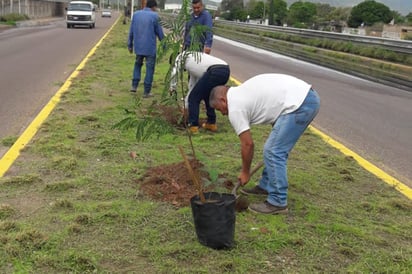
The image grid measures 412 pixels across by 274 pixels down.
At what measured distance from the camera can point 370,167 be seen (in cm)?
616

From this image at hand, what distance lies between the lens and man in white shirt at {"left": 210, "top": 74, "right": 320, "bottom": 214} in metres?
4.18

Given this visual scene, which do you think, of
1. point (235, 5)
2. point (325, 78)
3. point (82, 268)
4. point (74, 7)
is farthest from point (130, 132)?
point (235, 5)

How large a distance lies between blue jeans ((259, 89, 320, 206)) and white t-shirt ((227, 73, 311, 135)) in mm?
61

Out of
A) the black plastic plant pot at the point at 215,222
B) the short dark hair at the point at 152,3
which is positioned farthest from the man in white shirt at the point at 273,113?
the short dark hair at the point at 152,3

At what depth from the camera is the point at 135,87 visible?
992 centimetres

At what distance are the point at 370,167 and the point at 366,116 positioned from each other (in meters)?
3.92

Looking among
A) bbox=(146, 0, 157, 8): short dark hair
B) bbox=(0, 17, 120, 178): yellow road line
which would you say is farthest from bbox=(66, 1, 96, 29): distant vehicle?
bbox=(146, 0, 157, 8): short dark hair

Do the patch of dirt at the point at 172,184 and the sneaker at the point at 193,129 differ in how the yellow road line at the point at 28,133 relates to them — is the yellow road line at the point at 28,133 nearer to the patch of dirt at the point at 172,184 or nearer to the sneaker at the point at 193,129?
the patch of dirt at the point at 172,184

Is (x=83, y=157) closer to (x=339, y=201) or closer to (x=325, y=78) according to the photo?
(x=339, y=201)

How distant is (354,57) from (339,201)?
1869cm

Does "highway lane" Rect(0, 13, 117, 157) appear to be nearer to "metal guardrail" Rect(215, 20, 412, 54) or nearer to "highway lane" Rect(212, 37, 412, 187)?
"highway lane" Rect(212, 37, 412, 187)

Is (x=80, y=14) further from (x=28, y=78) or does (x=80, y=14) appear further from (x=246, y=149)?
(x=246, y=149)

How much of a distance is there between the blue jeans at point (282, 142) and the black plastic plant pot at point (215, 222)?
0.75 metres

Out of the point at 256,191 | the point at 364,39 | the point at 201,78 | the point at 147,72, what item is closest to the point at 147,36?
the point at 147,72
